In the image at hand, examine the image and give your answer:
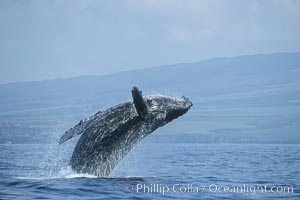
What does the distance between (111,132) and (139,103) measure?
1.40 m

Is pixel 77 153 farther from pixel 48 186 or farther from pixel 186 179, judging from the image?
pixel 186 179

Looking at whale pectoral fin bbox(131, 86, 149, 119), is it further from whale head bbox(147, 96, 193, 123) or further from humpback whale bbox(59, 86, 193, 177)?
whale head bbox(147, 96, 193, 123)

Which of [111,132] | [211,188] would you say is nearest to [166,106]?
[111,132]

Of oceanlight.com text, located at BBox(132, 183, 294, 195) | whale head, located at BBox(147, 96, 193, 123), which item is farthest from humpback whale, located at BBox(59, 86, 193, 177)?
oceanlight.com text, located at BBox(132, 183, 294, 195)

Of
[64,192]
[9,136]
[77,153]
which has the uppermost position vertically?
[9,136]

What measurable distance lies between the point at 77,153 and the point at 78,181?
3.36 ft

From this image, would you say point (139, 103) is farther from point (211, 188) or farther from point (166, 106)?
point (211, 188)

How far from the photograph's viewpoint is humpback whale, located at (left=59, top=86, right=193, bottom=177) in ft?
51.0

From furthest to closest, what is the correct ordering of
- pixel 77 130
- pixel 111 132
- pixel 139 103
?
pixel 111 132 < pixel 77 130 < pixel 139 103

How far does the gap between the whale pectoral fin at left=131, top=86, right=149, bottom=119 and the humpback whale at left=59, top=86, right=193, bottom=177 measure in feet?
0.09

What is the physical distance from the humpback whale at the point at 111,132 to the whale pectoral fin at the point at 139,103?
3 cm

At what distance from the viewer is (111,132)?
15633 mm

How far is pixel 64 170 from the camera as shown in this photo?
53.7ft

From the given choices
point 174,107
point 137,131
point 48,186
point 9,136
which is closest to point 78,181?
A: point 48,186
